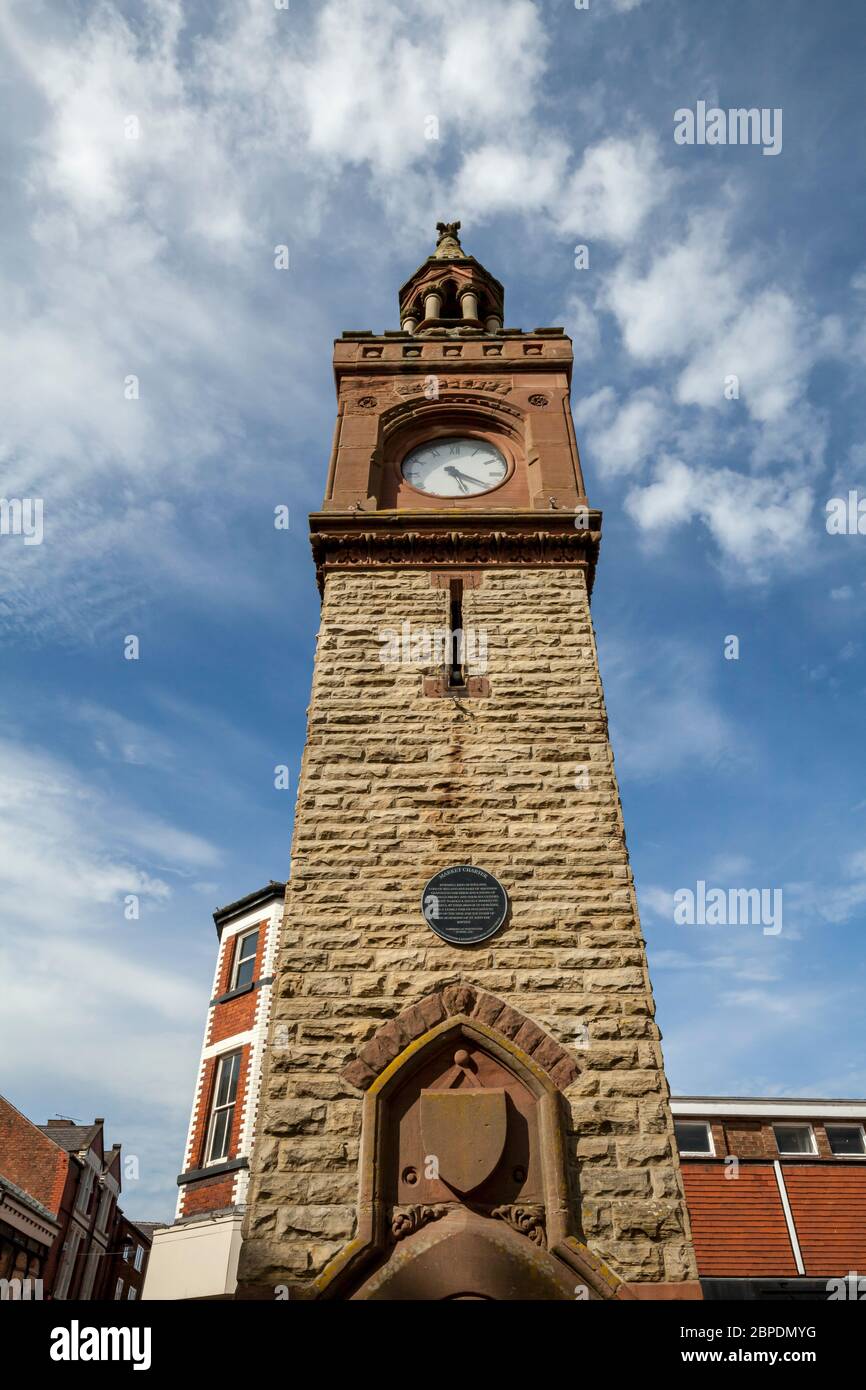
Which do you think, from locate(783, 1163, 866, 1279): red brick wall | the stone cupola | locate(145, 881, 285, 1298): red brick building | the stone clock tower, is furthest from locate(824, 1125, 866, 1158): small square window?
the stone cupola

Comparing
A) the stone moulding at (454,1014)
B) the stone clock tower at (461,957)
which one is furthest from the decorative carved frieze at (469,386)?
the stone moulding at (454,1014)

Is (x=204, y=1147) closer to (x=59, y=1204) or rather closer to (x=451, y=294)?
(x=59, y=1204)

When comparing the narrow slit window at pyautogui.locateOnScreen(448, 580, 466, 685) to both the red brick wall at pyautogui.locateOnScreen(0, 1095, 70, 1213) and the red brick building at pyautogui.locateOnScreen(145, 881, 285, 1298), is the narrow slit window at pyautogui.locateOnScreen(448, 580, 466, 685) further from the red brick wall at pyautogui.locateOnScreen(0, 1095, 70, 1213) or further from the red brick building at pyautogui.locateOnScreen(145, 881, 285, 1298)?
the red brick wall at pyautogui.locateOnScreen(0, 1095, 70, 1213)

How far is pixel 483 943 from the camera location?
272 inches

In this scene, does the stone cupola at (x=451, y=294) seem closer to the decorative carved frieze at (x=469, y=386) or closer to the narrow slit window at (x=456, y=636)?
the decorative carved frieze at (x=469, y=386)

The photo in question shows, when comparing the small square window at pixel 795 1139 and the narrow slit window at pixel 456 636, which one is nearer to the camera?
the narrow slit window at pixel 456 636

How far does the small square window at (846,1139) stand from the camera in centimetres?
1878

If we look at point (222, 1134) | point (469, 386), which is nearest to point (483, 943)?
point (469, 386)

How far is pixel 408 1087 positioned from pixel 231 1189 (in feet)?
41.0

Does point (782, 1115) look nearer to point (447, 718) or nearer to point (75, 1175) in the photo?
point (447, 718)

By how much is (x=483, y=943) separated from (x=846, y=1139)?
17.2 m

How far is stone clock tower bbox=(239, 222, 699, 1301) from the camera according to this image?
5625 mm

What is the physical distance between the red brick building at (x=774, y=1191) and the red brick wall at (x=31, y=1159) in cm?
2167
